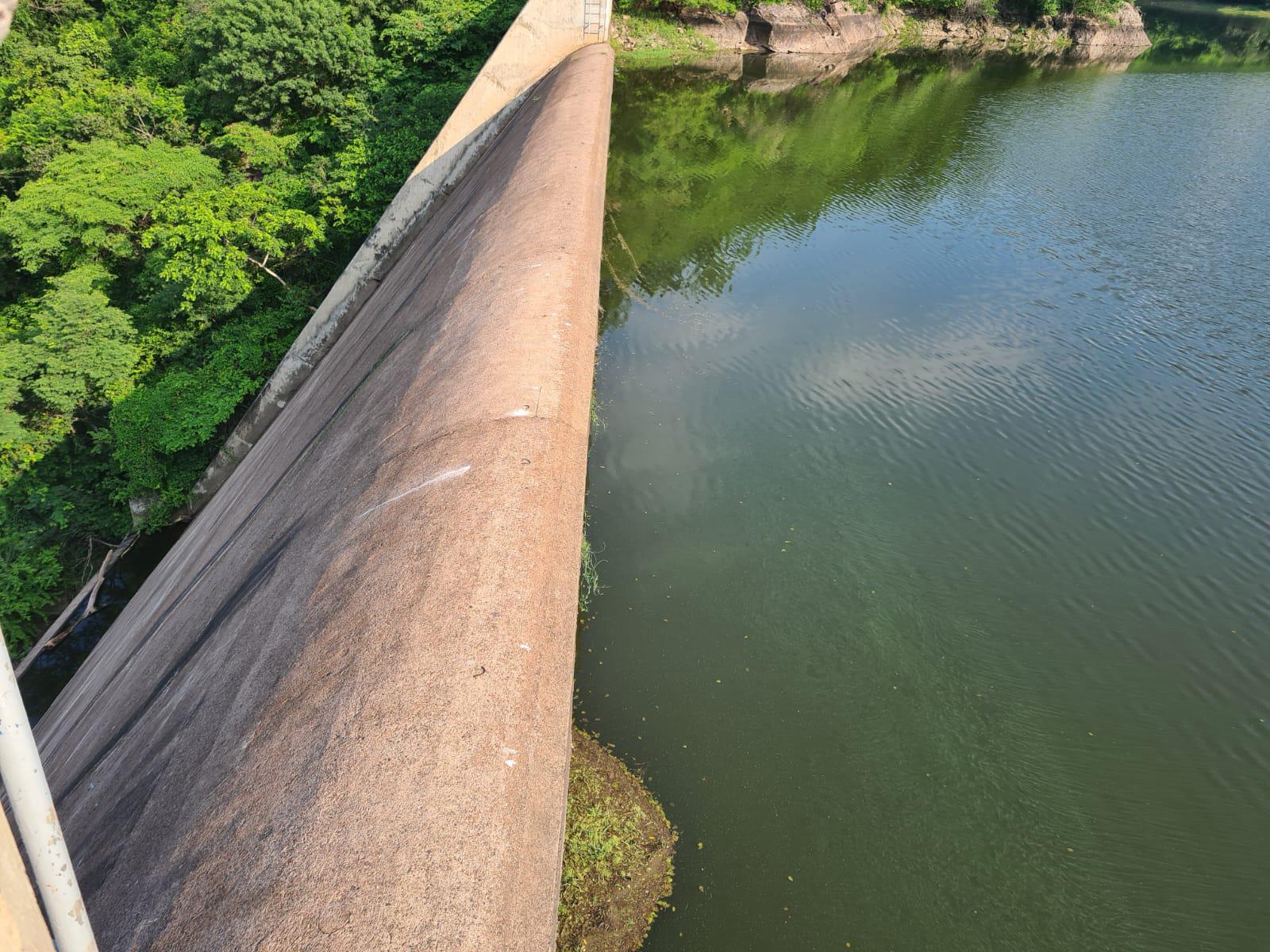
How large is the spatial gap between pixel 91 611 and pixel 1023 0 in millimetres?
40410

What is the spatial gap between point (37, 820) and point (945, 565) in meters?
6.92

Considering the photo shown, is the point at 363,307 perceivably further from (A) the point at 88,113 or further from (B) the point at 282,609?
(A) the point at 88,113

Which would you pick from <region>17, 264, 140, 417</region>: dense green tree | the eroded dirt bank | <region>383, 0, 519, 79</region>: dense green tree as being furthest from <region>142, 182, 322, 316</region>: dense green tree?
the eroded dirt bank

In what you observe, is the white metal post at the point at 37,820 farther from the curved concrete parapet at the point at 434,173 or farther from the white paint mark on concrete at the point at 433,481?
the curved concrete parapet at the point at 434,173

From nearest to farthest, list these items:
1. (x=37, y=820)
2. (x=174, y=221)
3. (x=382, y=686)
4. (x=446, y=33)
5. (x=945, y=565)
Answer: (x=37, y=820) → (x=382, y=686) → (x=945, y=565) → (x=174, y=221) → (x=446, y=33)

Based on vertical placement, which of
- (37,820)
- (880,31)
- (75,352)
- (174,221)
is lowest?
(75,352)

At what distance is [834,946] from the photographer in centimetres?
436

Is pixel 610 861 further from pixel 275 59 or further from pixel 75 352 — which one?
pixel 275 59

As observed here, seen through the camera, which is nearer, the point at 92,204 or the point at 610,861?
the point at 610,861

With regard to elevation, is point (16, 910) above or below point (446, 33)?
below

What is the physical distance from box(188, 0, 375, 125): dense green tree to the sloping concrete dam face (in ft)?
35.4

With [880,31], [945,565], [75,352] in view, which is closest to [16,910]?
[945,565]

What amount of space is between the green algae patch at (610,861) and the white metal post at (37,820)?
3407 mm

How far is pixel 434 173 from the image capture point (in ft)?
35.9
